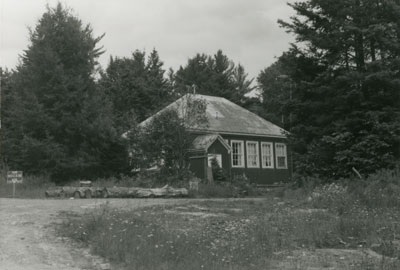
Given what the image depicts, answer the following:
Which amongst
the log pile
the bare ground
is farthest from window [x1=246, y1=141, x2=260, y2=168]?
the bare ground

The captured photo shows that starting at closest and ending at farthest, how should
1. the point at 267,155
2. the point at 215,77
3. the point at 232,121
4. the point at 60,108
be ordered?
the point at 60,108 < the point at 232,121 < the point at 267,155 < the point at 215,77

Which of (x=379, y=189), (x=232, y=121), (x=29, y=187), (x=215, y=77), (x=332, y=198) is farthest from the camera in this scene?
(x=215, y=77)

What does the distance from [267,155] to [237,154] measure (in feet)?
10.5

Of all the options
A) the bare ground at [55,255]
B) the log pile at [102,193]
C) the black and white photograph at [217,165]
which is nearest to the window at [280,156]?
the black and white photograph at [217,165]

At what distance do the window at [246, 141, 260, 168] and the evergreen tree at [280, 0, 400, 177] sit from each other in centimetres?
1347

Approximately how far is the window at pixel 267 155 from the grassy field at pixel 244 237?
Result: 2280cm

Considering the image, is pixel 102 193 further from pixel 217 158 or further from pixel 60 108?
pixel 217 158

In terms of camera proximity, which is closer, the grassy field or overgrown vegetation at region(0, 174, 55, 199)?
the grassy field

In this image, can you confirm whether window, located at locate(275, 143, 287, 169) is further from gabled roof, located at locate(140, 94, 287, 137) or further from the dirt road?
the dirt road

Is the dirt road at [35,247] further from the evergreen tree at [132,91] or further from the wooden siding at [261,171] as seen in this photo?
the evergreen tree at [132,91]

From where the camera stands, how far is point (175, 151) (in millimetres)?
26938

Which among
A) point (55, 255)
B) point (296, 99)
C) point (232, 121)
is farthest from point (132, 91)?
point (55, 255)

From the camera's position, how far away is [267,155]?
125 ft

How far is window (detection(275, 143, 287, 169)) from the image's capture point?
1529 inches
